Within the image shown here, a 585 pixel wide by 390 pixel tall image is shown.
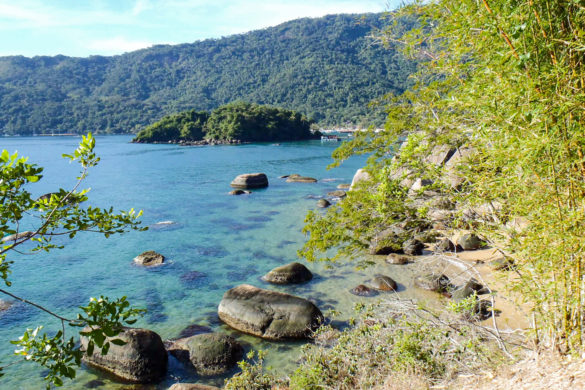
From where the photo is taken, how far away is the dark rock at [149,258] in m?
18.2

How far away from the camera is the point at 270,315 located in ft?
38.1

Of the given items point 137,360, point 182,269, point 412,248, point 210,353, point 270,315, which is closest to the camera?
point 137,360

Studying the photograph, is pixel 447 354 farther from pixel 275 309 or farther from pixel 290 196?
pixel 290 196

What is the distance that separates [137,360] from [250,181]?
28044mm

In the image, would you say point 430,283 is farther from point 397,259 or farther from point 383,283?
point 397,259

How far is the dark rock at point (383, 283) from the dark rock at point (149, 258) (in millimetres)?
10586

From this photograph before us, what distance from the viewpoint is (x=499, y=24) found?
379 cm

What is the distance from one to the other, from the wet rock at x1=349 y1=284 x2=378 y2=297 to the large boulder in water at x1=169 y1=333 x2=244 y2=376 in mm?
5234

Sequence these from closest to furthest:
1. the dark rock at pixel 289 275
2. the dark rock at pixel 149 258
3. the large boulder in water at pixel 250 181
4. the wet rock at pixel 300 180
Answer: the dark rock at pixel 289 275 → the dark rock at pixel 149 258 → the large boulder in water at pixel 250 181 → the wet rock at pixel 300 180

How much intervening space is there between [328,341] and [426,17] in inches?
333

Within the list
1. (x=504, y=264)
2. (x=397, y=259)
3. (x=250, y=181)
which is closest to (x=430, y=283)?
(x=397, y=259)

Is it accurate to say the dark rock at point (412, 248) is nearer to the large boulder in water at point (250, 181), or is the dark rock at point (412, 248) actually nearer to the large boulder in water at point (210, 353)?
the large boulder in water at point (210, 353)

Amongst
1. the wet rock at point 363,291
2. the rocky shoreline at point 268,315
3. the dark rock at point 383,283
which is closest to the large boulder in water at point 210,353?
the rocky shoreline at point 268,315


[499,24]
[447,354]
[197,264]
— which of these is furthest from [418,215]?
[197,264]
